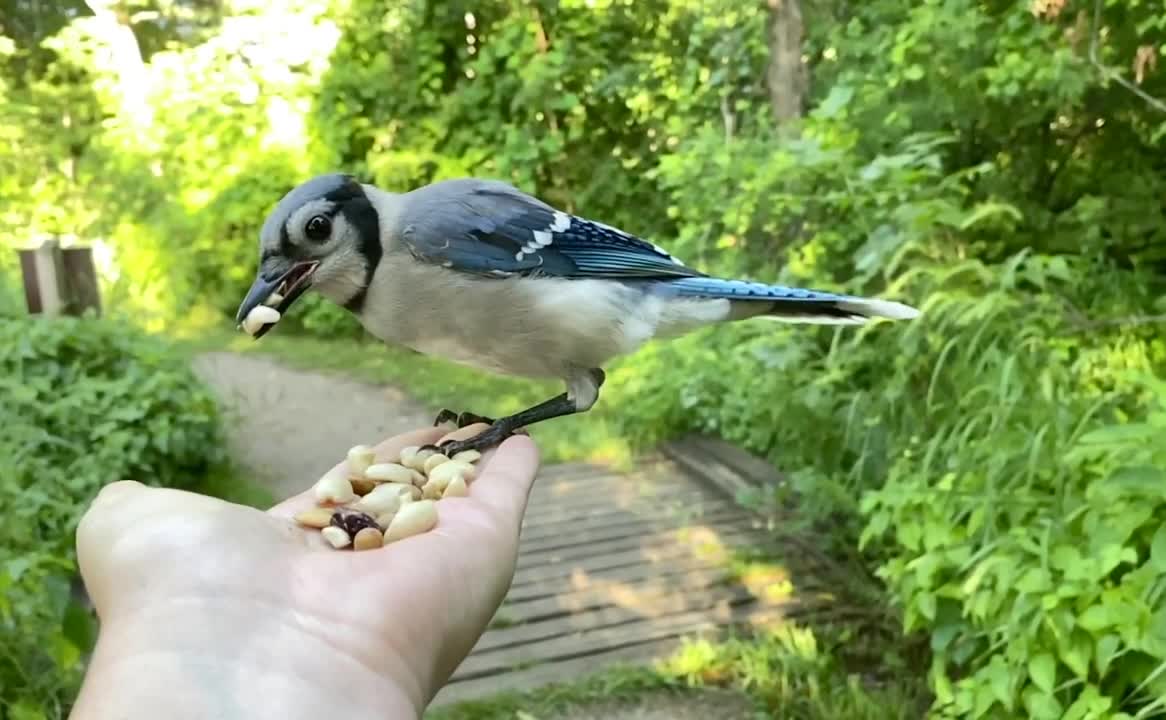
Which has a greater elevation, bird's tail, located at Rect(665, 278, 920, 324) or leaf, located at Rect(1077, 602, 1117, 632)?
bird's tail, located at Rect(665, 278, 920, 324)

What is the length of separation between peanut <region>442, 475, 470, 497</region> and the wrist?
28cm

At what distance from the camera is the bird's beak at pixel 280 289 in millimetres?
979

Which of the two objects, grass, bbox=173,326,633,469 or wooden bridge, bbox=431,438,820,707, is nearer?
wooden bridge, bbox=431,438,820,707

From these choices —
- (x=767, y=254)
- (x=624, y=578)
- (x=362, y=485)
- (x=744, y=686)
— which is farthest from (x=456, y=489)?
(x=767, y=254)

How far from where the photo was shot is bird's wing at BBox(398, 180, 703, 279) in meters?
Result: 1.10

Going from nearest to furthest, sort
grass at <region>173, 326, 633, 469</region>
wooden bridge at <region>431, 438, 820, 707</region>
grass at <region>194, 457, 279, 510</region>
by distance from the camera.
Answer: wooden bridge at <region>431, 438, 820, 707</region>
grass at <region>194, 457, 279, 510</region>
grass at <region>173, 326, 633, 469</region>

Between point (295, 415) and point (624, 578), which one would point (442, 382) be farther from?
point (624, 578)

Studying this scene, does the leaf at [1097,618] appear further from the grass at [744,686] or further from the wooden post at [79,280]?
the wooden post at [79,280]

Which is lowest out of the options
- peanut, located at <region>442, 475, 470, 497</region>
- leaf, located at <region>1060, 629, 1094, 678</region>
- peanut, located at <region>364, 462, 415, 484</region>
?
leaf, located at <region>1060, 629, 1094, 678</region>

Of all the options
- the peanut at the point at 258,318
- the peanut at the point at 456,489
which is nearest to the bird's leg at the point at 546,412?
the peanut at the point at 456,489

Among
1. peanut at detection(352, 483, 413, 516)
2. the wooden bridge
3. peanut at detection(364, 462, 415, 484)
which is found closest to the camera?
peanut at detection(352, 483, 413, 516)

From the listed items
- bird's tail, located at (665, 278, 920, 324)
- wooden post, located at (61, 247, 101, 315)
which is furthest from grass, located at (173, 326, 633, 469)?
bird's tail, located at (665, 278, 920, 324)

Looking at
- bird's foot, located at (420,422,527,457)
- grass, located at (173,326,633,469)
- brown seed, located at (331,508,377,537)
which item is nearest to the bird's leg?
bird's foot, located at (420,422,527,457)

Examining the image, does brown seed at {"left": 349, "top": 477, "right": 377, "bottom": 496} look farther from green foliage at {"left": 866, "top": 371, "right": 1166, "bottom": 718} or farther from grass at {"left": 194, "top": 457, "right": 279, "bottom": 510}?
grass at {"left": 194, "top": 457, "right": 279, "bottom": 510}
